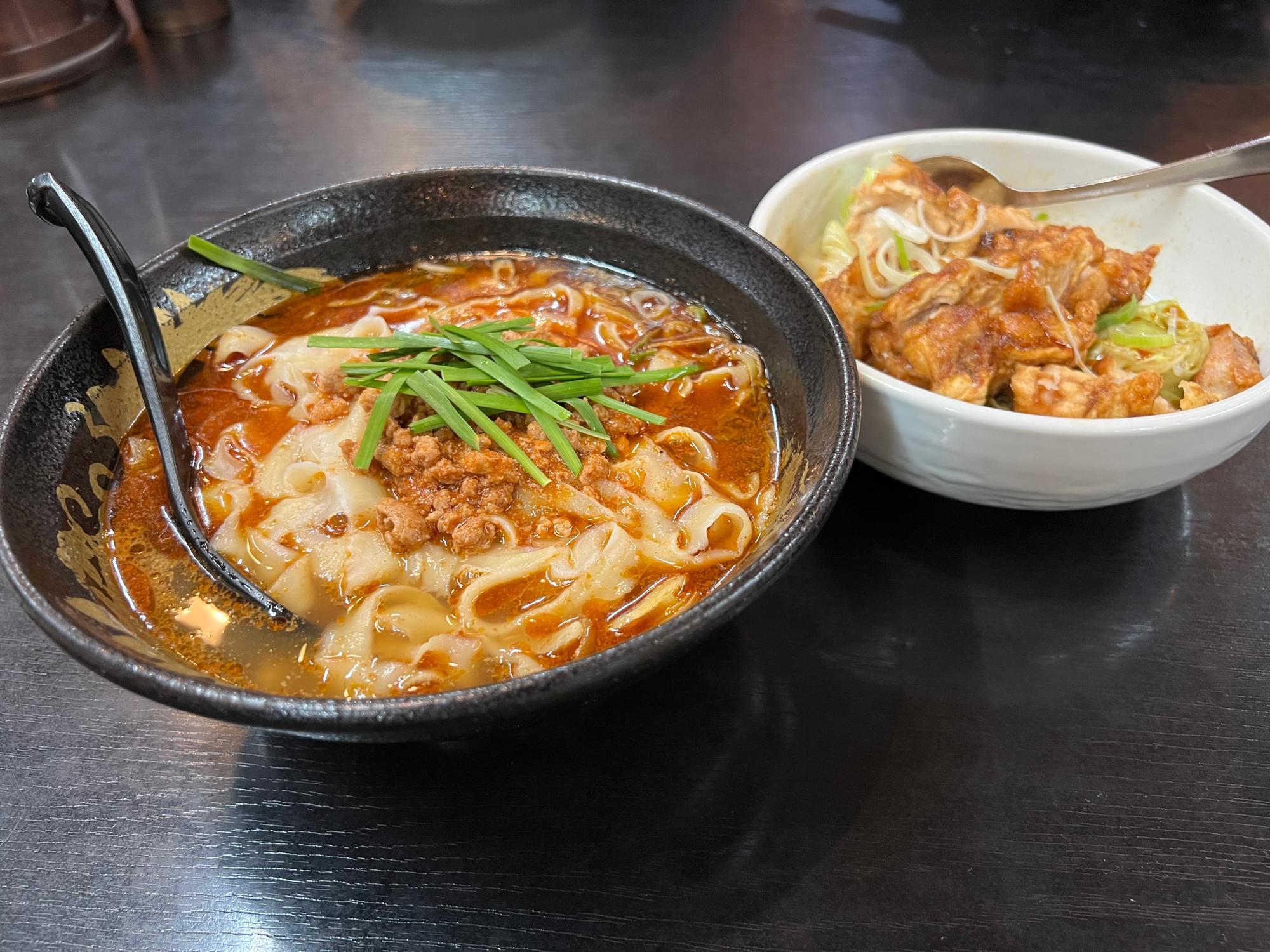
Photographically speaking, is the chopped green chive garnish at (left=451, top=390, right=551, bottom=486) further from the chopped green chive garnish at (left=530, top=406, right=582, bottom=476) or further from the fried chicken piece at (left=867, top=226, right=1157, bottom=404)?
the fried chicken piece at (left=867, top=226, right=1157, bottom=404)

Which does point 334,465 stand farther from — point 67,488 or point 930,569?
point 930,569

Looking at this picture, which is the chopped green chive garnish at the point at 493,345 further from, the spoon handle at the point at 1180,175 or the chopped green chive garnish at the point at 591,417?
the spoon handle at the point at 1180,175

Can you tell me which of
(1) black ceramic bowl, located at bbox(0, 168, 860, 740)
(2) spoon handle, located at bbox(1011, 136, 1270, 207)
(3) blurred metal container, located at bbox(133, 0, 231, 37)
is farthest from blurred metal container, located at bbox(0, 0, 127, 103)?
(2) spoon handle, located at bbox(1011, 136, 1270, 207)

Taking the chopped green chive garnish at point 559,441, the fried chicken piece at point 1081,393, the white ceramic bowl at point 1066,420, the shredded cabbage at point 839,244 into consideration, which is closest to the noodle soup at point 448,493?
the chopped green chive garnish at point 559,441

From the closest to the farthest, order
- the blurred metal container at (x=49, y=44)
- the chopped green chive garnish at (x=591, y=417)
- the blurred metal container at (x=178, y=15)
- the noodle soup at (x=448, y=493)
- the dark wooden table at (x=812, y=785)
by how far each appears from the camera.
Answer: the dark wooden table at (x=812, y=785) < the noodle soup at (x=448, y=493) < the chopped green chive garnish at (x=591, y=417) < the blurred metal container at (x=49, y=44) < the blurred metal container at (x=178, y=15)

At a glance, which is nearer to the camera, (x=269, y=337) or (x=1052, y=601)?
(x=1052, y=601)

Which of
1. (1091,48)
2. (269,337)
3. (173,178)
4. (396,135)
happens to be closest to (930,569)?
(269,337)
